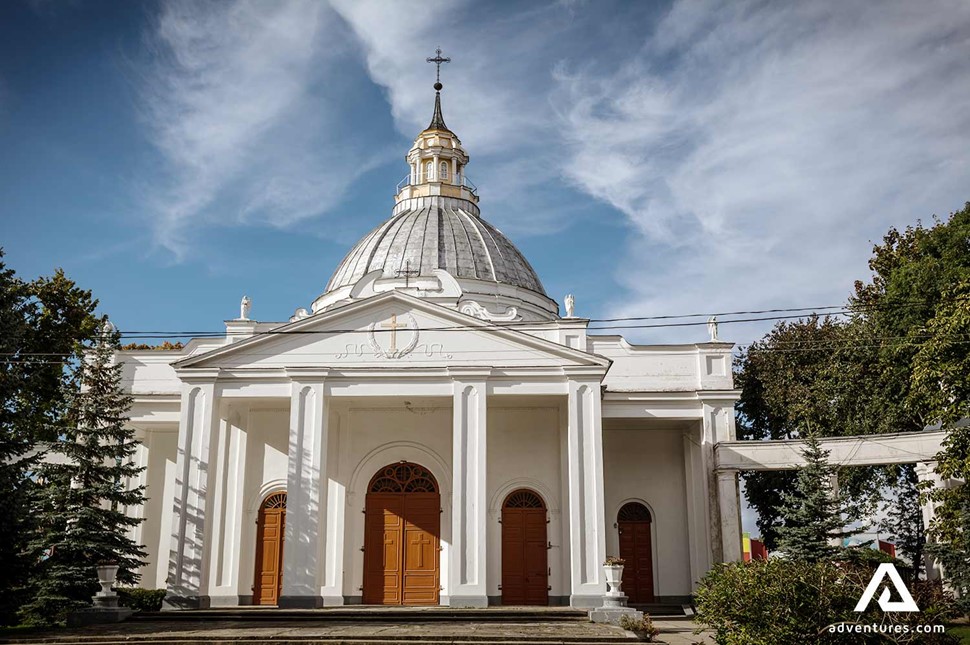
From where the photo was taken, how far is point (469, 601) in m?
20.8

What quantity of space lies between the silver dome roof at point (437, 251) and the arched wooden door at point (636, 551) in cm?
1005

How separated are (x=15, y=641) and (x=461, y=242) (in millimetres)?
20845

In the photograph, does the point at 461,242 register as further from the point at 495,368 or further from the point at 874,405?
the point at 874,405

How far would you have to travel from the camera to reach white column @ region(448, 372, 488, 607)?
68.8ft

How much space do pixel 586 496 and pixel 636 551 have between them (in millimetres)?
5039

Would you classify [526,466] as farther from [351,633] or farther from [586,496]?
[351,633]

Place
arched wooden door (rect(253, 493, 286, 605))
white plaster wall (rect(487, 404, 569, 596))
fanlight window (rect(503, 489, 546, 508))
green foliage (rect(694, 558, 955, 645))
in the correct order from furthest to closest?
fanlight window (rect(503, 489, 546, 508)) → white plaster wall (rect(487, 404, 569, 596)) → arched wooden door (rect(253, 493, 286, 605)) → green foliage (rect(694, 558, 955, 645))

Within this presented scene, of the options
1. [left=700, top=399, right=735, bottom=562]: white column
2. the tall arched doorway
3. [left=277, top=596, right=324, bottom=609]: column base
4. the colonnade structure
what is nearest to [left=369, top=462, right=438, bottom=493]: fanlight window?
the tall arched doorway

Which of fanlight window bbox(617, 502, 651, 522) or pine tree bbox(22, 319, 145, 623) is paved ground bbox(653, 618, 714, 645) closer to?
fanlight window bbox(617, 502, 651, 522)

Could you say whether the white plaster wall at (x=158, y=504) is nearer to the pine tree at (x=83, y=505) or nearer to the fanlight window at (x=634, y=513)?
the pine tree at (x=83, y=505)

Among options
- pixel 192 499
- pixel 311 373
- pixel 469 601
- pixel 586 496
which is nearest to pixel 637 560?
pixel 586 496

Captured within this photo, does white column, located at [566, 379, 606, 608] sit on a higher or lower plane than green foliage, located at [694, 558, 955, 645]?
higher

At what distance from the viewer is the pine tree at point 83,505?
1928 centimetres

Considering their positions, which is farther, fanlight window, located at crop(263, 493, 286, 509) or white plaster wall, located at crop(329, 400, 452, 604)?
fanlight window, located at crop(263, 493, 286, 509)
